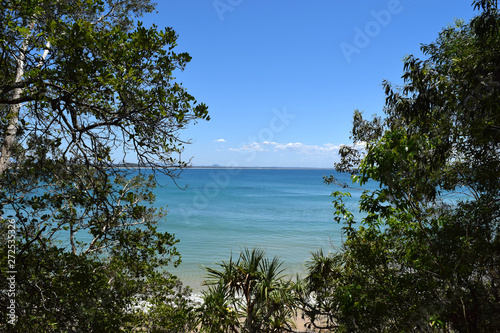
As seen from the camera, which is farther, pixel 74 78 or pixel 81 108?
pixel 81 108

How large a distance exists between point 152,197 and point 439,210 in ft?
20.0

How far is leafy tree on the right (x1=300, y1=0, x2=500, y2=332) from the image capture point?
4.60 meters

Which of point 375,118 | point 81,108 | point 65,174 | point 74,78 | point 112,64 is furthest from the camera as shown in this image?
point 375,118

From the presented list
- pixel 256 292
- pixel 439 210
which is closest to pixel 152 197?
pixel 256 292

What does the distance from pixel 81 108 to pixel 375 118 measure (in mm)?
9424

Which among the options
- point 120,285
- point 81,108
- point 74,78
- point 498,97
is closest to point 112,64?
point 74,78

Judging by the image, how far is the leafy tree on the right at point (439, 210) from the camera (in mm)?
4602

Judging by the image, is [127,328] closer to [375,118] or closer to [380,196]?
[380,196]

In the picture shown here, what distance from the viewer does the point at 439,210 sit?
6.22 meters

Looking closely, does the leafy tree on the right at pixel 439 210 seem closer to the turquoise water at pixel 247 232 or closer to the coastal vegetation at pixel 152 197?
the coastal vegetation at pixel 152 197

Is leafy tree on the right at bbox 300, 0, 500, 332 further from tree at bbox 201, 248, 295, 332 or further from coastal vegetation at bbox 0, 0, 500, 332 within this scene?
tree at bbox 201, 248, 295, 332

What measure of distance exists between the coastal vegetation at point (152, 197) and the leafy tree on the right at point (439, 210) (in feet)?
0.10

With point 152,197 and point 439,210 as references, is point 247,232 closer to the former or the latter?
point 152,197

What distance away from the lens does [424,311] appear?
16.5ft
